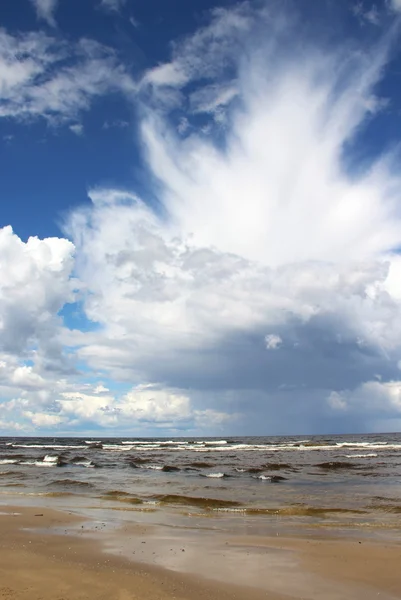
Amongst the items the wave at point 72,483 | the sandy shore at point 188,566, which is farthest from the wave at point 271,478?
the sandy shore at point 188,566

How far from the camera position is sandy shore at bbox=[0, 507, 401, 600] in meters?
8.13

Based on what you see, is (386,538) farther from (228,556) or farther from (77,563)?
(77,563)

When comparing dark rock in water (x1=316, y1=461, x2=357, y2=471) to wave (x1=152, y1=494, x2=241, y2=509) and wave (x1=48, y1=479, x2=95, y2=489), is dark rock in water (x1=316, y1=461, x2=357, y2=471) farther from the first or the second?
wave (x1=48, y1=479, x2=95, y2=489)

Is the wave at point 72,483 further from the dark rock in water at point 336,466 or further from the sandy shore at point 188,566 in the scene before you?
the dark rock in water at point 336,466

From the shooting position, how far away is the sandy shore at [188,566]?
8.13 m

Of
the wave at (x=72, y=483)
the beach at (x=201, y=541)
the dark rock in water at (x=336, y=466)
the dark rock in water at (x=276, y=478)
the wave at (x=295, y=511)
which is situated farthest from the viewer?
the dark rock in water at (x=336, y=466)

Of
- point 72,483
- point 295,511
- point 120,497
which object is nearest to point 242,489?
point 120,497

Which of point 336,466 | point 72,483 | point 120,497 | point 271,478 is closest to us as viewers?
point 120,497

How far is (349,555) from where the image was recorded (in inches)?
426

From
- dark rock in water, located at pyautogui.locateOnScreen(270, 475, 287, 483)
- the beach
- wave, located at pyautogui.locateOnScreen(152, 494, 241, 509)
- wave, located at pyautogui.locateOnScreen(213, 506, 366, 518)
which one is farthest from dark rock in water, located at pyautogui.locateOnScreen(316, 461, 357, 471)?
wave, located at pyautogui.locateOnScreen(213, 506, 366, 518)

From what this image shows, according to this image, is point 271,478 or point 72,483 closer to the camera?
point 72,483

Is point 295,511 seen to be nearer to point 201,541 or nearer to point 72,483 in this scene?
point 201,541

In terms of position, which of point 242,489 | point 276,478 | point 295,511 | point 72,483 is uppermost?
point 72,483

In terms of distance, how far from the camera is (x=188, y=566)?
9789mm
